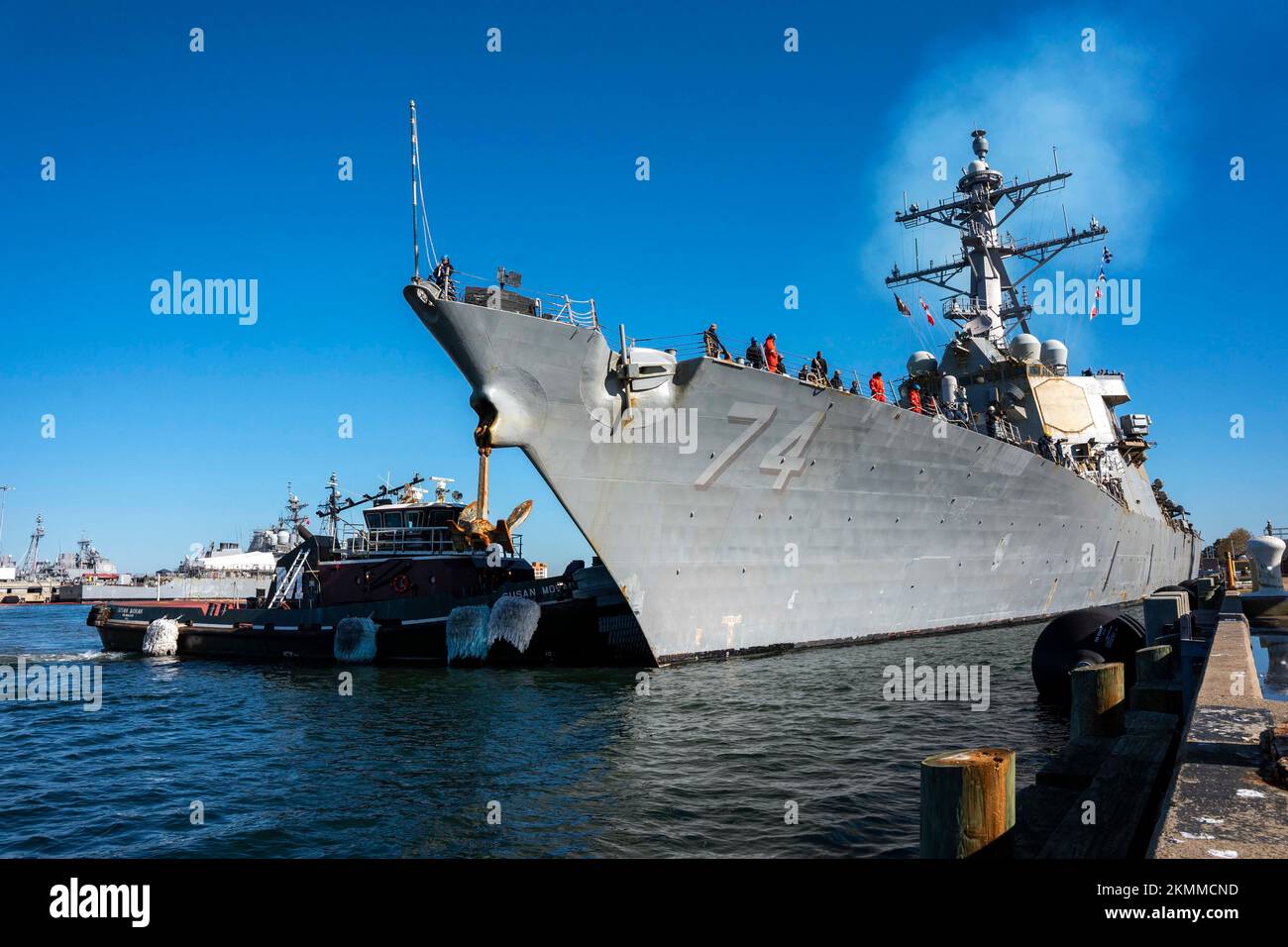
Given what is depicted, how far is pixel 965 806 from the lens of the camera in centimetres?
396

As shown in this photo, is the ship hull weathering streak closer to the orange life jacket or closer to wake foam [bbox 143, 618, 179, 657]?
the orange life jacket

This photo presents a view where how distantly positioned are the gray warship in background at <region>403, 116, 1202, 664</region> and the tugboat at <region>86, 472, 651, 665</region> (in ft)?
8.43

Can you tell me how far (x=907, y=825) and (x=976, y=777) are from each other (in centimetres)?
350

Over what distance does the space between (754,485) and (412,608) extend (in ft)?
36.3

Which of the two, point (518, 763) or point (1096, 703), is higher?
point (1096, 703)

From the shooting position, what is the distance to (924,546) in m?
20.3

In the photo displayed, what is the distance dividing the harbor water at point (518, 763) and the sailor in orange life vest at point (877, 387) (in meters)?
6.46

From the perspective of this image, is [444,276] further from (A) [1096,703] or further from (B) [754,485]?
(A) [1096,703]

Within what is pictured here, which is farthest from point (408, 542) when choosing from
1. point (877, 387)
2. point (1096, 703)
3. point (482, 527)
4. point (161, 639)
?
point (1096, 703)

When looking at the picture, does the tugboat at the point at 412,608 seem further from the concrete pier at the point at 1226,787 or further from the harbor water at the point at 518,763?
the concrete pier at the point at 1226,787

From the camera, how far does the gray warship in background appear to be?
14.1 meters

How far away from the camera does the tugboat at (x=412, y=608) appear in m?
19.4

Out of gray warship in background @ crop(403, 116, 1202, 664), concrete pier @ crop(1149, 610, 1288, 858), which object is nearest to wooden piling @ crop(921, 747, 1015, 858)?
concrete pier @ crop(1149, 610, 1288, 858)
